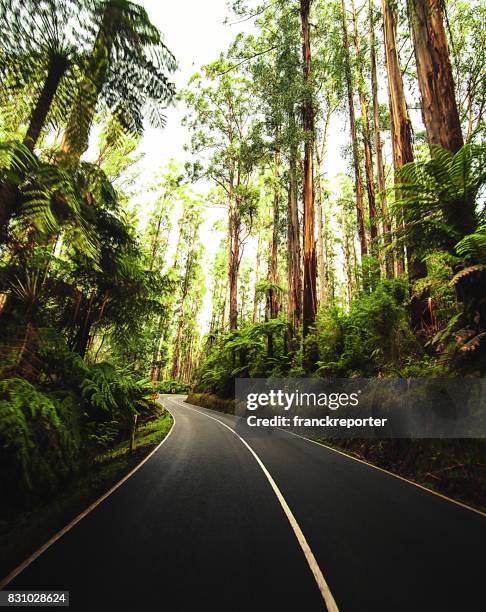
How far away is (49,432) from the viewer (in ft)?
14.8

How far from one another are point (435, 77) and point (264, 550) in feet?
28.1

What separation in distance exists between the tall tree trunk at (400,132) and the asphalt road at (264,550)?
4.66m

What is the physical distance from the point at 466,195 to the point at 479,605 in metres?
5.60

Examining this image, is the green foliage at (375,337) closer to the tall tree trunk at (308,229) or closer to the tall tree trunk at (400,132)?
the tall tree trunk at (400,132)

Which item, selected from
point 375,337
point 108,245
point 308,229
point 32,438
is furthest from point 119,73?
point 308,229

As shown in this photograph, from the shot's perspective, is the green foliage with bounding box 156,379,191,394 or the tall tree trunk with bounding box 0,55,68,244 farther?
the green foliage with bounding box 156,379,191,394

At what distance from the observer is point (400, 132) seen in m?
10.0

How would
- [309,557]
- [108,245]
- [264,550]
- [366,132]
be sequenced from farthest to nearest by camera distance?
[366,132] → [108,245] → [264,550] → [309,557]

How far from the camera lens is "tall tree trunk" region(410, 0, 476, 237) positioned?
20.7 ft

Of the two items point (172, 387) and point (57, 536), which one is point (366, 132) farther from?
point (172, 387)

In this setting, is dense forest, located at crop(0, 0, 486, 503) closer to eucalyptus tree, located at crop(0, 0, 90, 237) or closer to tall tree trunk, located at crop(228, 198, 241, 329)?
eucalyptus tree, located at crop(0, 0, 90, 237)

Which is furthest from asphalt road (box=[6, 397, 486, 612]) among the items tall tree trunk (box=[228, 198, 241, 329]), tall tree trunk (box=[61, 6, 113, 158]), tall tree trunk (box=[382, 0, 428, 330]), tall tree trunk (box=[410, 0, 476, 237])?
tall tree trunk (box=[228, 198, 241, 329])

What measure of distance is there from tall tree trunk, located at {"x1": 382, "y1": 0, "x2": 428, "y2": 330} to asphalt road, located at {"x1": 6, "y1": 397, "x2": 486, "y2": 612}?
466cm

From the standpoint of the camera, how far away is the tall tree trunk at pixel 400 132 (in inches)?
349
